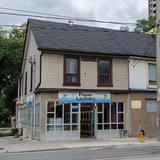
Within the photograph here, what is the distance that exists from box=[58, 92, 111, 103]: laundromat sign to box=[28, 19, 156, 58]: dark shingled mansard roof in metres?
2.91

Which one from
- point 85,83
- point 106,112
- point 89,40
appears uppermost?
point 89,40

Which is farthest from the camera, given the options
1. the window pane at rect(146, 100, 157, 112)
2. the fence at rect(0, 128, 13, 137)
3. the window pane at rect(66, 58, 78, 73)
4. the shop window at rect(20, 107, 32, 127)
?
the fence at rect(0, 128, 13, 137)

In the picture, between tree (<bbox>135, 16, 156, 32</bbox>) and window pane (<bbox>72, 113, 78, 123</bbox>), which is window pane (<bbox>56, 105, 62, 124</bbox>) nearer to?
window pane (<bbox>72, 113, 78, 123</bbox>)

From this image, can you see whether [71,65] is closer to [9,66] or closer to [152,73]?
[152,73]

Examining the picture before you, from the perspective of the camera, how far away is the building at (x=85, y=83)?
2795cm

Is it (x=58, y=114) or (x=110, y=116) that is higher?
(x=58, y=114)

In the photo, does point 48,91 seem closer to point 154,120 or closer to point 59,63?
point 59,63

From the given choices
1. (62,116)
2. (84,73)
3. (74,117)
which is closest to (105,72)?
(84,73)

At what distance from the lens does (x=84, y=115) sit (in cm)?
3103

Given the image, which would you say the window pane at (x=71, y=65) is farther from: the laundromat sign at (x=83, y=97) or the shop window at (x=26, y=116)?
the shop window at (x=26, y=116)

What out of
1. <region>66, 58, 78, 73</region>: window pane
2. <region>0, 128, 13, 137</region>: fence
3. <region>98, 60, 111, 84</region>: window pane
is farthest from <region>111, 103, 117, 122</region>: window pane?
<region>0, 128, 13, 137</region>: fence

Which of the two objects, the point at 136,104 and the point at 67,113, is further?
the point at 136,104

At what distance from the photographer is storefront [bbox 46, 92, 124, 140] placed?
27922mm

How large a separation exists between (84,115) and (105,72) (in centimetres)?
375
